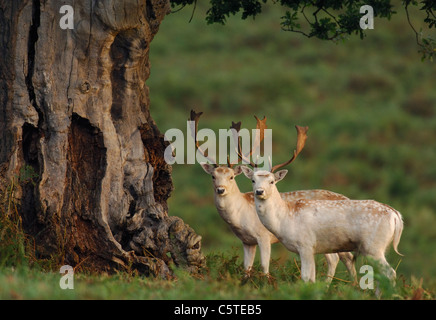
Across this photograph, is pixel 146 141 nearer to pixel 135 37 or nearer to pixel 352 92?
pixel 135 37

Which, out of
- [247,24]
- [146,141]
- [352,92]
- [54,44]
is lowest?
[146,141]

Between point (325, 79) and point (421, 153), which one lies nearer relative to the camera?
point (421, 153)

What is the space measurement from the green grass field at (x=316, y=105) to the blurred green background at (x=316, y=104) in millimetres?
38

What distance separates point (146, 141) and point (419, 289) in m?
3.79

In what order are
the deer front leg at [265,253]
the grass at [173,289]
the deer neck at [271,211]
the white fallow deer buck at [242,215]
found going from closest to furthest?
the grass at [173,289] → the deer neck at [271,211] → the deer front leg at [265,253] → the white fallow deer buck at [242,215]

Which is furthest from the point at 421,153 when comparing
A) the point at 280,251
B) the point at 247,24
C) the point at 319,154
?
the point at 247,24

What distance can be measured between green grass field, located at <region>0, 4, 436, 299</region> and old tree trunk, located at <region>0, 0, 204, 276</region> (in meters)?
6.74

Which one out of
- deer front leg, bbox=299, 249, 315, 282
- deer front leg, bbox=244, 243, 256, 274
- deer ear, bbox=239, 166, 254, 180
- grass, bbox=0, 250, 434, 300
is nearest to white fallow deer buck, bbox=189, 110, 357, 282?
deer front leg, bbox=244, 243, 256, 274

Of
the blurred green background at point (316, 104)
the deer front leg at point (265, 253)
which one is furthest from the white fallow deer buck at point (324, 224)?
the blurred green background at point (316, 104)

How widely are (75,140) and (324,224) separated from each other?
290 centimetres

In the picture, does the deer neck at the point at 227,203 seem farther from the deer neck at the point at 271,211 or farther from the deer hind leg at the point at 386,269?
the deer hind leg at the point at 386,269

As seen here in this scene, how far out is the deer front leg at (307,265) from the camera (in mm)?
9000

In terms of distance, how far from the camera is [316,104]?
89.8 ft
